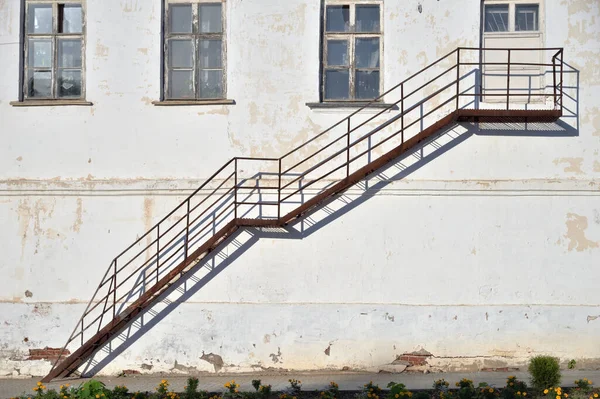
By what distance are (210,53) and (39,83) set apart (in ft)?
9.23

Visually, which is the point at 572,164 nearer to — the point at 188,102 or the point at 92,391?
the point at 188,102

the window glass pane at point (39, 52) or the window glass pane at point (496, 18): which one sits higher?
the window glass pane at point (496, 18)

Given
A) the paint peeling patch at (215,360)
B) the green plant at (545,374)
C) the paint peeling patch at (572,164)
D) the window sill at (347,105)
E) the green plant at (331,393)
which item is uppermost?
the window sill at (347,105)

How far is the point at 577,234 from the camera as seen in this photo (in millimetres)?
12648

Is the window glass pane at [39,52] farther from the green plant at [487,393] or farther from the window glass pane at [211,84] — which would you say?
the green plant at [487,393]

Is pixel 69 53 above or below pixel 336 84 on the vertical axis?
above

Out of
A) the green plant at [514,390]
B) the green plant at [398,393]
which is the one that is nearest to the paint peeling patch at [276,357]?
the green plant at [398,393]

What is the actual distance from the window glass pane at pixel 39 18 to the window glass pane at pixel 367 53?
495cm

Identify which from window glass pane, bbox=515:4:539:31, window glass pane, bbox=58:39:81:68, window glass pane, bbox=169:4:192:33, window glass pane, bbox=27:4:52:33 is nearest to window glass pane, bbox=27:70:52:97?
window glass pane, bbox=58:39:81:68

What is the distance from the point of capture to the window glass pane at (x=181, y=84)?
13.2 m

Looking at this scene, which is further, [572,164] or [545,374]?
[572,164]

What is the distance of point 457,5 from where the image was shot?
12.9m

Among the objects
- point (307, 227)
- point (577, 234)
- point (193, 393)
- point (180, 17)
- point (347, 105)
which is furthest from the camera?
point (180, 17)

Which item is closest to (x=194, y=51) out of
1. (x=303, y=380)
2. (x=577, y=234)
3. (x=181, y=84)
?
(x=181, y=84)
